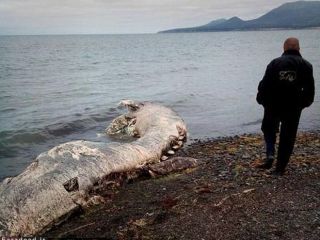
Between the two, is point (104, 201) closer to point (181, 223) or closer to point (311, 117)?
point (181, 223)

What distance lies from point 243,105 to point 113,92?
8.54 meters

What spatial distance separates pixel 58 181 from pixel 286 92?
398 centimetres

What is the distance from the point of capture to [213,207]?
20.2 ft

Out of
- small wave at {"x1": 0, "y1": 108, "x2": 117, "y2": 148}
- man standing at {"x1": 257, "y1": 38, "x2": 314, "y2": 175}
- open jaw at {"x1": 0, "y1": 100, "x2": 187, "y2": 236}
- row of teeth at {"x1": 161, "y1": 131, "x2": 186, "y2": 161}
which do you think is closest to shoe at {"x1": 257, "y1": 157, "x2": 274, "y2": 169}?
man standing at {"x1": 257, "y1": 38, "x2": 314, "y2": 175}

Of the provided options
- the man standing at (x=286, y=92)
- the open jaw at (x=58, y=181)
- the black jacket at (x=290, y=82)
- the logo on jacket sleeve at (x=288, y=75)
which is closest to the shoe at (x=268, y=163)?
the man standing at (x=286, y=92)

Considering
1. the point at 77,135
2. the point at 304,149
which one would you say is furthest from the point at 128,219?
the point at 77,135

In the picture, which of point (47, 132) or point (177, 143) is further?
point (47, 132)

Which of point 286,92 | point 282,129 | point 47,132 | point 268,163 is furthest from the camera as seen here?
point 47,132

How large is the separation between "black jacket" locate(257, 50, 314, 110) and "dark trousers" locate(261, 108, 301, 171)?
0.43 feet

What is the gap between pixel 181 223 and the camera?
5734mm

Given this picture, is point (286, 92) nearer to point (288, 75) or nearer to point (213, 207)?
point (288, 75)

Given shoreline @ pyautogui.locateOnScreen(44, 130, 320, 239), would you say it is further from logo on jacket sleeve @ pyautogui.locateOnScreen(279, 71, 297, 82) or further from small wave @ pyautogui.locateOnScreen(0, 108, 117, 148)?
small wave @ pyautogui.locateOnScreen(0, 108, 117, 148)

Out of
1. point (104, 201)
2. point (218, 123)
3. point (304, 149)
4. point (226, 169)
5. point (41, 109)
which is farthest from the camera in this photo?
point (41, 109)

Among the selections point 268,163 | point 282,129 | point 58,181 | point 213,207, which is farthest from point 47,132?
point 213,207
